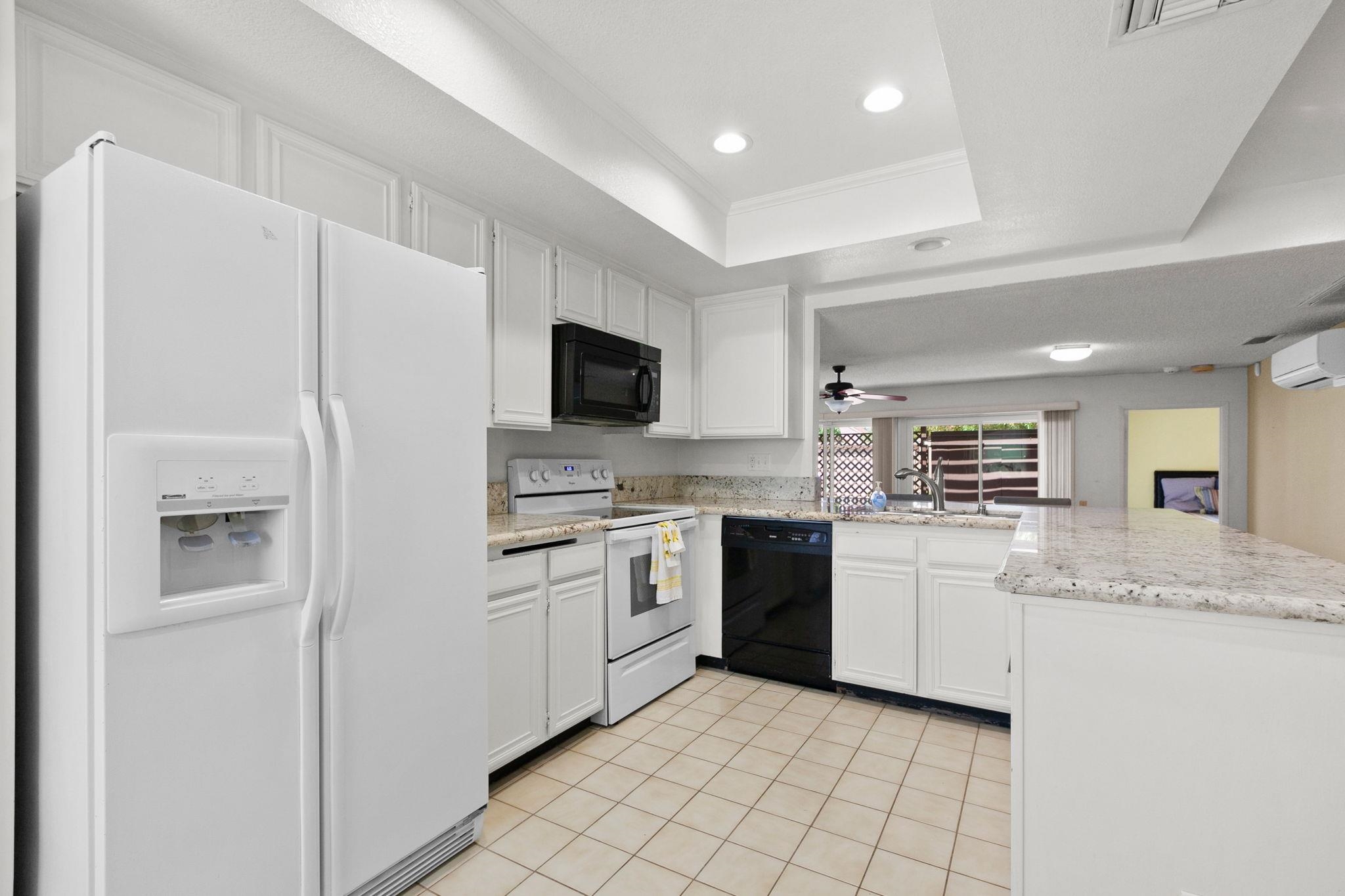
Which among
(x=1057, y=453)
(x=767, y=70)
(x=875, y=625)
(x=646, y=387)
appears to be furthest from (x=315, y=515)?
(x=1057, y=453)

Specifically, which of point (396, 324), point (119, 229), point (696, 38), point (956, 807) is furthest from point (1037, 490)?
point (119, 229)

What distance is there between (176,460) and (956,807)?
241 cm

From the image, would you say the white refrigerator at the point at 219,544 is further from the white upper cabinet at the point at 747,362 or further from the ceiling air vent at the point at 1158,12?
the white upper cabinet at the point at 747,362

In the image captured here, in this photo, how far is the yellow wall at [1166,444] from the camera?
8.44 meters

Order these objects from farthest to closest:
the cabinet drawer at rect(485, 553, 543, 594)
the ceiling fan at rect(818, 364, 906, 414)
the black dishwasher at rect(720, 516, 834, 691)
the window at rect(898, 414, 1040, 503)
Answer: the window at rect(898, 414, 1040, 503) → the ceiling fan at rect(818, 364, 906, 414) → the black dishwasher at rect(720, 516, 834, 691) → the cabinet drawer at rect(485, 553, 543, 594)

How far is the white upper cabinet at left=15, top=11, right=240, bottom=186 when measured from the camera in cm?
142

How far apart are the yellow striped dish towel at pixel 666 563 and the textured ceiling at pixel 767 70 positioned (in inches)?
67.1

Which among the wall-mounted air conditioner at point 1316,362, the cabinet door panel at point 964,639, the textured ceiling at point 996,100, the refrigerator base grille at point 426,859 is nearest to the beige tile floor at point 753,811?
the refrigerator base grille at point 426,859

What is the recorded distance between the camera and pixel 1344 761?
1.04 meters

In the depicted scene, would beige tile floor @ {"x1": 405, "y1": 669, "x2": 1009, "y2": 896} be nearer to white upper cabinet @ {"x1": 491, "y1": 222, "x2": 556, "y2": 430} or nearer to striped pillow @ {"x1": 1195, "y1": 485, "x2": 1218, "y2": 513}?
white upper cabinet @ {"x1": 491, "y1": 222, "x2": 556, "y2": 430}

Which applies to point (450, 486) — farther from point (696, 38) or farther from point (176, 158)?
point (696, 38)

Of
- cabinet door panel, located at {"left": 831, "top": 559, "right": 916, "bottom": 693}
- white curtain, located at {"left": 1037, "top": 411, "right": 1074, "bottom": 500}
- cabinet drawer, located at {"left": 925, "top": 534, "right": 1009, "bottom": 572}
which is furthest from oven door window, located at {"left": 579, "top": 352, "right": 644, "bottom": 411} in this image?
white curtain, located at {"left": 1037, "top": 411, "right": 1074, "bottom": 500}

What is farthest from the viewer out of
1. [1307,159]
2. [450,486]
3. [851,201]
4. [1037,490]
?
[1037,490]

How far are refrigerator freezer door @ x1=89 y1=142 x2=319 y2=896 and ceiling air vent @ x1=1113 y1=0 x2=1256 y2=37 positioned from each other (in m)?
1.95
